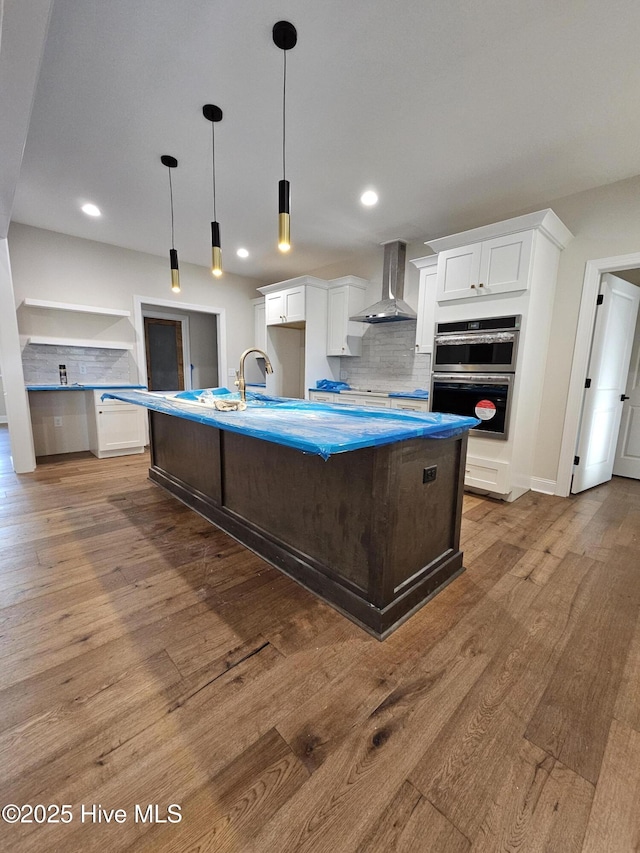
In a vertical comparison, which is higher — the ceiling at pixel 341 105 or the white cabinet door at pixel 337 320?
the ceiling at pixel 341 105

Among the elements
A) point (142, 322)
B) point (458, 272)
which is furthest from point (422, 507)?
point (142, 322)

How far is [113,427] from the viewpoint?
174 inches

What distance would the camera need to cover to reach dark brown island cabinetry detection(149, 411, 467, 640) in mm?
1530

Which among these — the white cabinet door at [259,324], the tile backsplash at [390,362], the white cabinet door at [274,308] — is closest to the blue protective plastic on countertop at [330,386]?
the tile backsplash at [390,362]

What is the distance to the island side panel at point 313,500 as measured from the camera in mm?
1590

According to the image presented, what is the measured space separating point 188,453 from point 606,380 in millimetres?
3958

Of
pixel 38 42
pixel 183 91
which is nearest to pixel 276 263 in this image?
pixel 183 91

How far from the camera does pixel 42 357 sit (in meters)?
4.36

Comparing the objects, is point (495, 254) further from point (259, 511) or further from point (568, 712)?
point (568, 712)

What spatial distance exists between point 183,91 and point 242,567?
2.85m

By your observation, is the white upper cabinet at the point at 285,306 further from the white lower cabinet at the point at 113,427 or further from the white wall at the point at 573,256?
the white wall at the point at 573,256

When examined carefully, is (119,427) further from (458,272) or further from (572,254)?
(572,254)

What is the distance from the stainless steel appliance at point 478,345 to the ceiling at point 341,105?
1.17 m

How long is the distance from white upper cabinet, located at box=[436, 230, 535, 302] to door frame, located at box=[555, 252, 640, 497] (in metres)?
0.75
